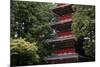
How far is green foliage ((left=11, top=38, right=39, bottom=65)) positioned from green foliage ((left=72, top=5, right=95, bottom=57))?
0.58 metres

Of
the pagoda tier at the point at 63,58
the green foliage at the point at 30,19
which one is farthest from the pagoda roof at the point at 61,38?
the pagoda tier at the point at 63,58

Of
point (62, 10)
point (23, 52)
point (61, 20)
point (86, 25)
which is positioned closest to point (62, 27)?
point (61, 20)

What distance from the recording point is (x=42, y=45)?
243 centimetres

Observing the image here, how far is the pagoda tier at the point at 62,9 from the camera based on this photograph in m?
2.49

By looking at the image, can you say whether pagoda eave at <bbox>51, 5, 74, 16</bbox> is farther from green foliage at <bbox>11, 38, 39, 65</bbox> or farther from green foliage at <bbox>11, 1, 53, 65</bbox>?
green foliage at <bbox>11, 38, 39, 65</bbox>

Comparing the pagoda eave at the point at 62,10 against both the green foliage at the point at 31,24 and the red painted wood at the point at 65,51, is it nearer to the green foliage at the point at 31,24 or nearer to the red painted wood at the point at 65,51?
the green foliage at the point at 31,24

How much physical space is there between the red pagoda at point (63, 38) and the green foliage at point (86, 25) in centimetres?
8

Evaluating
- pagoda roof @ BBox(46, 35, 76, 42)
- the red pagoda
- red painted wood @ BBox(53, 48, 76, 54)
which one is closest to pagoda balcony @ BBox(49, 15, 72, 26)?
the red pagoda

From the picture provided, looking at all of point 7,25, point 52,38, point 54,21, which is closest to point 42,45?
point 52,38

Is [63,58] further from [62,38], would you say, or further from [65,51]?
[62,38]

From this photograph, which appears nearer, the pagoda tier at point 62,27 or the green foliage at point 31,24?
the green foliage at point 31,24

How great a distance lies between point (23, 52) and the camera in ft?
7.70
